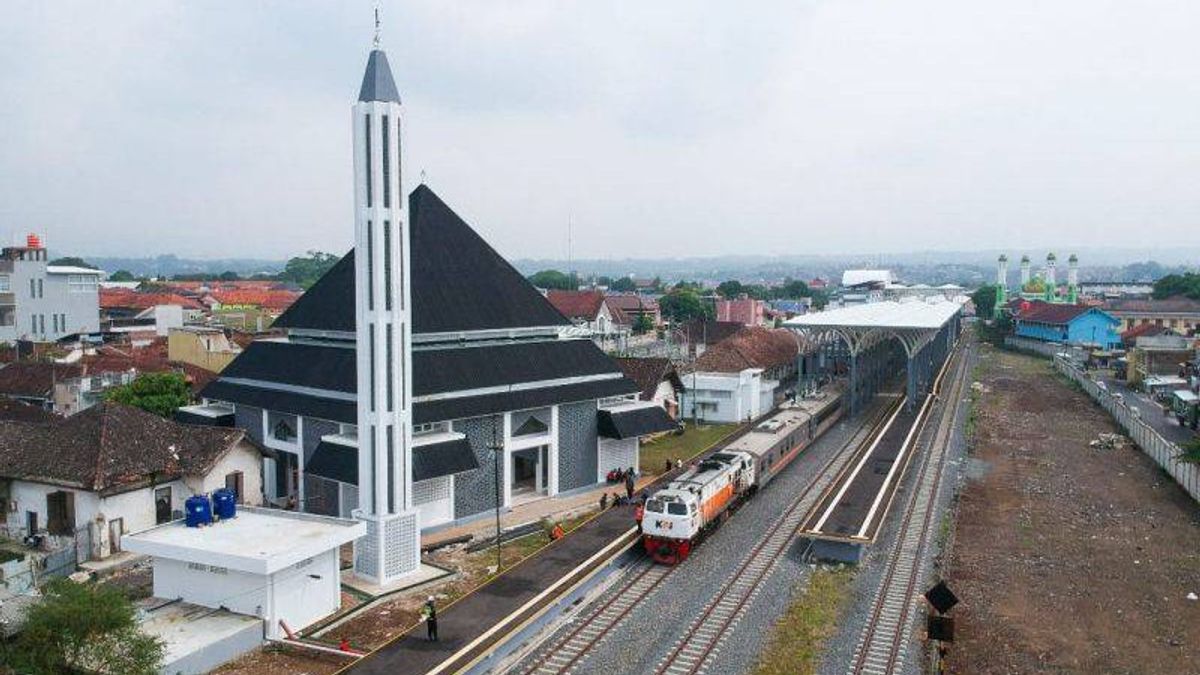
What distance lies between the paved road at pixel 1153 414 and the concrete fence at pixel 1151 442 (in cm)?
119

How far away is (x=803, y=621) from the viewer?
22.8 m

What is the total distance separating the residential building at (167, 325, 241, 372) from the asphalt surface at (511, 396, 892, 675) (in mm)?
36906

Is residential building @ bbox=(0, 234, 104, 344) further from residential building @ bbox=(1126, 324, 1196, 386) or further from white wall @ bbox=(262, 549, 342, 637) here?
residential building @ bbox=(1126, 324, 1196, 386)

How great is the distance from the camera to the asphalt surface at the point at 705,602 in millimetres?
20547

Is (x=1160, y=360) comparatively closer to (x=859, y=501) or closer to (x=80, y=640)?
(x=859, y=501)

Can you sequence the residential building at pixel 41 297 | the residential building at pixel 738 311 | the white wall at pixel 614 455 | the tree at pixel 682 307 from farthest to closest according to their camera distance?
the tree at pixel 682 307, the residential building at pixel 738 311, the residential building at pixel 41 297, the white wall at pixel 614 455

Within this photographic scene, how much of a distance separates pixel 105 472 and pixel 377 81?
14.7 m

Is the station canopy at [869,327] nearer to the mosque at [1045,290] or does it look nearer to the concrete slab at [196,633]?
the concrete slab at [196,633]

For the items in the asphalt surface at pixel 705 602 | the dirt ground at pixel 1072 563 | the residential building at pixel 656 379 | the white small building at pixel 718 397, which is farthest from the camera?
the white small building at pixel 718 397

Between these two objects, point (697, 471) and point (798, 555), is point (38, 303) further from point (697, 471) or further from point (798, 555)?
point (798, 555)

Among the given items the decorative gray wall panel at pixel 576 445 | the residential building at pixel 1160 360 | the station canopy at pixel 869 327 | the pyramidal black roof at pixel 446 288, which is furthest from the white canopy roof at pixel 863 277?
the decorative gray wall panel at pixel 576 445

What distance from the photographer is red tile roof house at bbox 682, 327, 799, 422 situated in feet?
173

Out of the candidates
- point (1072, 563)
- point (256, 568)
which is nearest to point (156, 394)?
point (256, 568)

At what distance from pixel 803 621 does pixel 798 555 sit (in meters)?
5.35
